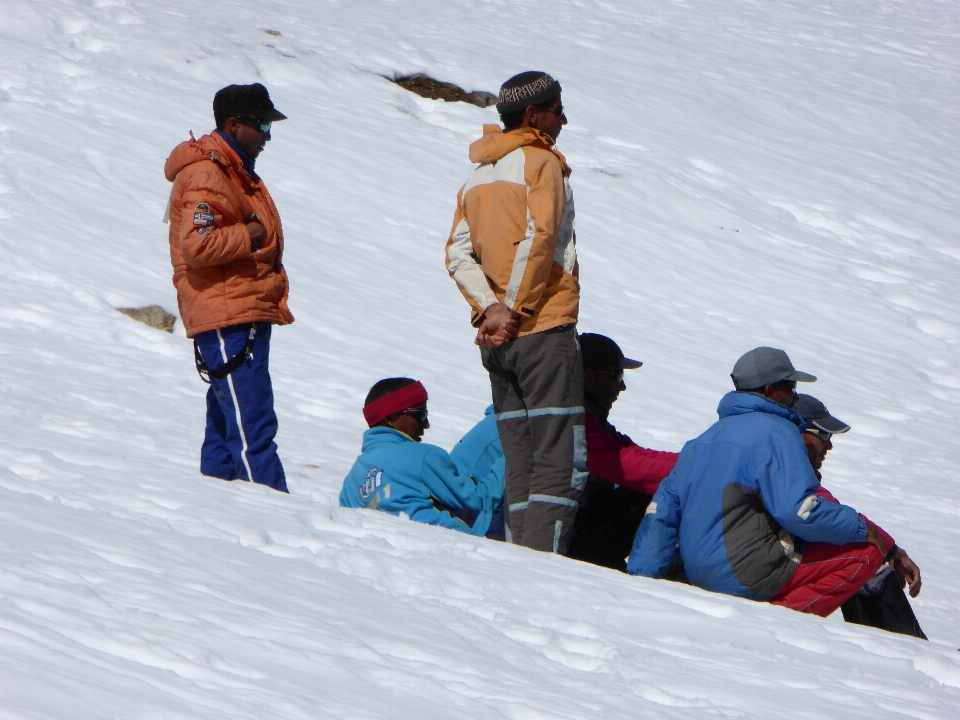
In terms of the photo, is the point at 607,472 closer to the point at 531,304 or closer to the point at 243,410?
the point at 531,304

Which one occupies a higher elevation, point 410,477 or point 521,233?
point 521,233

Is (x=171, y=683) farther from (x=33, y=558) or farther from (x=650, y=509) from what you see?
(x=650, y=509)

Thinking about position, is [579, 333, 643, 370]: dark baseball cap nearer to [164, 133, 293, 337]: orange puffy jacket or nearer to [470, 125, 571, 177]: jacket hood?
[470, 125, 571, 177]: jacket hood

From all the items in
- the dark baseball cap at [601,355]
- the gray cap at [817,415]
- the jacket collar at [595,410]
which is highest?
the dark baseball cap at [601,355]

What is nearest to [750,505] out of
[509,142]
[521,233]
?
[521,233]

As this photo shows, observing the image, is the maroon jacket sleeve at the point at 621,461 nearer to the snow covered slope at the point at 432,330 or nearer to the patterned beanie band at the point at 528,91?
the snow covered slope at the point at 432,330

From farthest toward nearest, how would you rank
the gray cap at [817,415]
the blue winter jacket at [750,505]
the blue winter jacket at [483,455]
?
the blue winter jacket at [483,455]
the gray cap at [817,415]
the blue winter jacket at [750,505]

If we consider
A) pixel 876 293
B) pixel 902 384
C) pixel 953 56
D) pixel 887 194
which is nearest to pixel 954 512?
pixel 902 384

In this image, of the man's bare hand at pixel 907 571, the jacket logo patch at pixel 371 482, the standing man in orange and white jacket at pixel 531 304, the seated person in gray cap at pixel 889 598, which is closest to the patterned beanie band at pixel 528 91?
the standing man in orange and white jacket at pixel 531 304

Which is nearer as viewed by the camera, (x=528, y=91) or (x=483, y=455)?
(x=528, y=91)

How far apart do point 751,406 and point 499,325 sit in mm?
935

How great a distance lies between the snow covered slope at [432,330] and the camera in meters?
3.05

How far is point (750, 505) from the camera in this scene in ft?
13.9

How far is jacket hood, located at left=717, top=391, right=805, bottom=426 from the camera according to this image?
4.33 m
